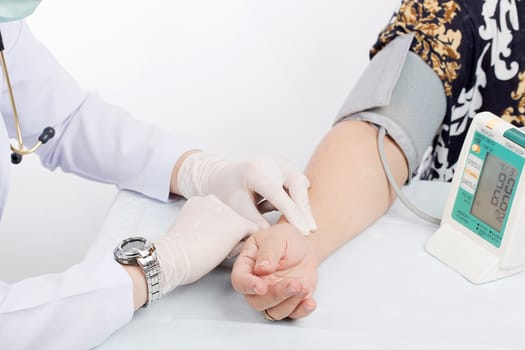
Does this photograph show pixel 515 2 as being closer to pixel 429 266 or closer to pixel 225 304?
pixel 429 266

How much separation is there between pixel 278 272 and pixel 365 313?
0.45 feet

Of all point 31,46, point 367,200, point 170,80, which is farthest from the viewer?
point 170,80

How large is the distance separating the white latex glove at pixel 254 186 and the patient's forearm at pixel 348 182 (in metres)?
0.03

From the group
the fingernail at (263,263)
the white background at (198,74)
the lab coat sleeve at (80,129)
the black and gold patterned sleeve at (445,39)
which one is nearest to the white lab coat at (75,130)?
the lab coat sleeve at (80,129)

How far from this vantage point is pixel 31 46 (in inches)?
59.1

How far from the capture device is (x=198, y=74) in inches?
106

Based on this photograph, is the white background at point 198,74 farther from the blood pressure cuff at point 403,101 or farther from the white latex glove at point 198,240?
the white latex glove at point 198,240

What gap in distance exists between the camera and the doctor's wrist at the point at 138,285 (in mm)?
1170

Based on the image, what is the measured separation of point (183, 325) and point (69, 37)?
1.84 m

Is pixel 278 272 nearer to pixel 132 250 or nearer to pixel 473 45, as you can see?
pixel 132 250

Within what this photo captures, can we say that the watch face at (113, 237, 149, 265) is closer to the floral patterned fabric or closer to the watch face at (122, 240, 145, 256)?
the watch face at (122, 240, 145, 256)

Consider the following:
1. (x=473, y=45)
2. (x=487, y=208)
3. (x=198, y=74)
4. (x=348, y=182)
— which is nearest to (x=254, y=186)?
(x=348, y=182)

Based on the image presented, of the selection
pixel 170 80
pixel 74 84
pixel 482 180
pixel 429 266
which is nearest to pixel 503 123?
pixel 482 180

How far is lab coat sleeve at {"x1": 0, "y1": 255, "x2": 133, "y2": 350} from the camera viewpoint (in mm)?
1110
